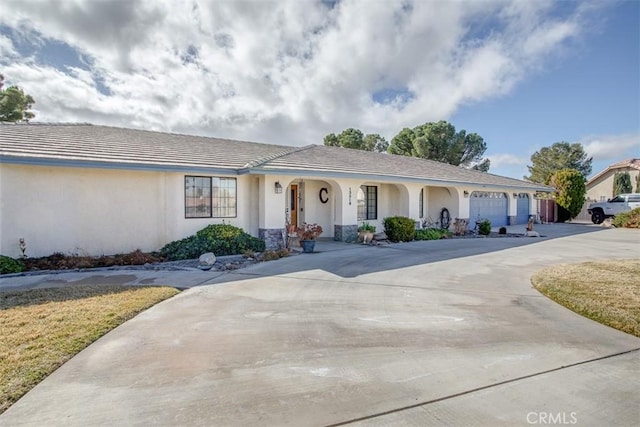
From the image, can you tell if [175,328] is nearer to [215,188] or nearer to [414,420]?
[414,420]

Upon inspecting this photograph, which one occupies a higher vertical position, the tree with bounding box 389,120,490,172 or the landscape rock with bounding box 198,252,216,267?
the tree with bounding box 389,120,490,172

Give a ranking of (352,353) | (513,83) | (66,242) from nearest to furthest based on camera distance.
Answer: (352,353), (66,242), (513,83)

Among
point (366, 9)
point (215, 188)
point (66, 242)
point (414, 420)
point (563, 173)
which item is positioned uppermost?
point (366, 9)

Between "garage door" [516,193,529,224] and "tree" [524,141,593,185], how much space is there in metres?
20.3

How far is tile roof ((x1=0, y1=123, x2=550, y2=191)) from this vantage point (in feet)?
30.1

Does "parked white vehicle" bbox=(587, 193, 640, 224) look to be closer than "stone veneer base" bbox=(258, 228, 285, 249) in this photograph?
No

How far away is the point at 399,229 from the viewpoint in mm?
14234

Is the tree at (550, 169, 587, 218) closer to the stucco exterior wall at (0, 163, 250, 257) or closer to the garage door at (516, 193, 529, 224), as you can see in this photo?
the garage door at (516, 193, 529, 224)

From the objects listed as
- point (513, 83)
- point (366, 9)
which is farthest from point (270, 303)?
point (513, 83)

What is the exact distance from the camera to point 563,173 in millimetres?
25453

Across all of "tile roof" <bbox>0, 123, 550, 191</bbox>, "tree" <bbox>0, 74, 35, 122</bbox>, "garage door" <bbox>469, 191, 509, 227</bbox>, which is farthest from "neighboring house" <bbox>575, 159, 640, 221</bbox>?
"tree" <bbox>0, 74, 35, 122</bbox>

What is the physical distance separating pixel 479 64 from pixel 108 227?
614 inches

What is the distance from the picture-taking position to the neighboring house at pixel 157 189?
9.02 meters

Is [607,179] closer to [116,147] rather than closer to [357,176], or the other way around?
[357,176]
